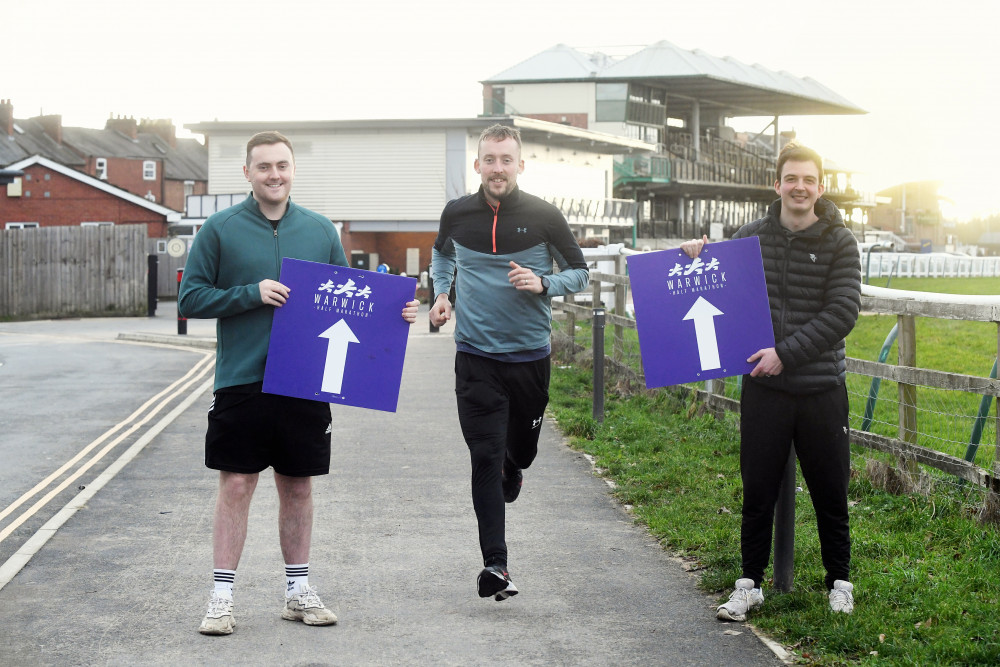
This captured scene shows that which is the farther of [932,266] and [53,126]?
[53,126]

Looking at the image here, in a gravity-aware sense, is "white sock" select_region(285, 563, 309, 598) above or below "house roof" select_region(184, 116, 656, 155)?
below

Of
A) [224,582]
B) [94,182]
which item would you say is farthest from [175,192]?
[224,582]

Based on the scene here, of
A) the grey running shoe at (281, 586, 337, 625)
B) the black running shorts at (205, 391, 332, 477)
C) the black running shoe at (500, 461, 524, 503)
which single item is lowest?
the grey running shoe at (281, 586, 337, 625)

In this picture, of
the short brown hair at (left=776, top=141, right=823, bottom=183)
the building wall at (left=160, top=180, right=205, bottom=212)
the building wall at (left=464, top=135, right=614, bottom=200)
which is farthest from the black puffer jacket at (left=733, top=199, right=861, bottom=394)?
the building wall at (left=160, top=180, right=205, bottom=212)

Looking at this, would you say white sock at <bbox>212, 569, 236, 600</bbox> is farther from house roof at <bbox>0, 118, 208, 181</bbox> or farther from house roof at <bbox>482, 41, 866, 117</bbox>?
house roof at <bbox>482, 41, 866, 117</bbox>

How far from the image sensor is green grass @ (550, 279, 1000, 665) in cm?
499

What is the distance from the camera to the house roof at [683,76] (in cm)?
8325

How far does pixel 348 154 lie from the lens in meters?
54.1

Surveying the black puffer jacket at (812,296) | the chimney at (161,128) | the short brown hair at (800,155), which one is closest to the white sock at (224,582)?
the black puffer jacket at (812,296)

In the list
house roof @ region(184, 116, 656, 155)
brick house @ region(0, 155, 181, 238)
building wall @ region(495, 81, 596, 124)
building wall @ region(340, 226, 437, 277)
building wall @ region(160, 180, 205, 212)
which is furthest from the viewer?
building wall @ region(160, 180, 205, 212)

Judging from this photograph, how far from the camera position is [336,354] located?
5.57 meters

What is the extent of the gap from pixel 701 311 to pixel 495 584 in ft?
5.14

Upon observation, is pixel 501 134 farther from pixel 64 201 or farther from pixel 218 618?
pixel 64 201

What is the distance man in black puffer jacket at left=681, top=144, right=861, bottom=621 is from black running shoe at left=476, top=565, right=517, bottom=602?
3.09ft
